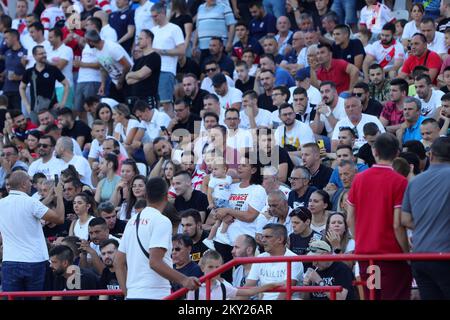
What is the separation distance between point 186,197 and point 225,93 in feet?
13.4

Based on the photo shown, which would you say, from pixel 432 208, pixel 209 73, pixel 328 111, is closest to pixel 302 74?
pixel 328 111

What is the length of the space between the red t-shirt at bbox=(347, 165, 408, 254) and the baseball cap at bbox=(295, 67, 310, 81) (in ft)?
28.7

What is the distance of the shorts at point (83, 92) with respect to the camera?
20.9 meters

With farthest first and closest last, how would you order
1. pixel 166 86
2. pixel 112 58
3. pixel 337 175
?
pixel 112 58
pixel 166 86
pixel 337 175

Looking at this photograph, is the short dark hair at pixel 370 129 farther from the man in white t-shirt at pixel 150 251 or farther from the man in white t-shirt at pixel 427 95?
the man in white t-shirt at pixel 150 251

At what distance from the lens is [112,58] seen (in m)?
20.4

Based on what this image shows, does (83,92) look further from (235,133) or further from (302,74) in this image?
(235,133)

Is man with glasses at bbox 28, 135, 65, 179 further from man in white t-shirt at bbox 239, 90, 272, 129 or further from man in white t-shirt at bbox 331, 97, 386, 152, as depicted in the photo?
man in white t-shirt at bbox 331, 97, 386, 152

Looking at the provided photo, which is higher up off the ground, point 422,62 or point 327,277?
point 422,62

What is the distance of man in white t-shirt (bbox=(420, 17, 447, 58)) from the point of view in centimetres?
1789

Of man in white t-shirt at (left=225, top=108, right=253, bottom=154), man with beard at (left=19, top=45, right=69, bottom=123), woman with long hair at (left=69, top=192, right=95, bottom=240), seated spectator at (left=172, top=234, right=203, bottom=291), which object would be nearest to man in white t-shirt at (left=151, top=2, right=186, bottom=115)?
man with beard at (left=19, top=45, right=69, bottom=123)

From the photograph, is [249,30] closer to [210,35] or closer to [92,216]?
[210,35]
